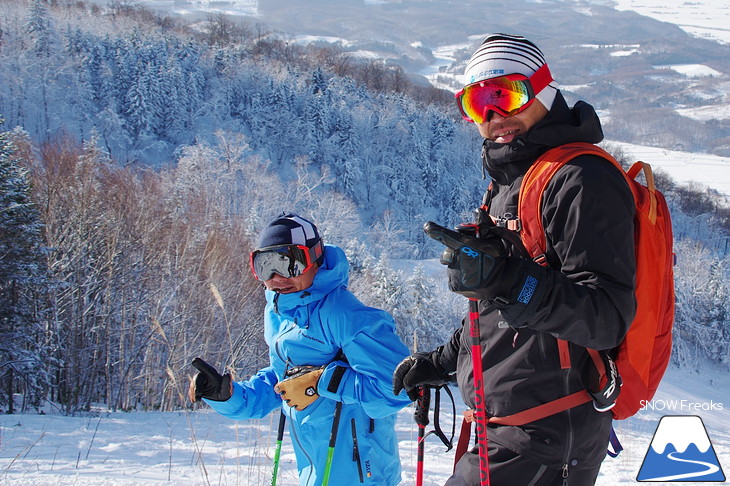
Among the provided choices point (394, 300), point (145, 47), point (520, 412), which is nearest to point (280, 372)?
point (520, 412)

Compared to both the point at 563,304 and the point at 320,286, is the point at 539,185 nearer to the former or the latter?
the point at 563,304

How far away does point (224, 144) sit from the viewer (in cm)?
4328

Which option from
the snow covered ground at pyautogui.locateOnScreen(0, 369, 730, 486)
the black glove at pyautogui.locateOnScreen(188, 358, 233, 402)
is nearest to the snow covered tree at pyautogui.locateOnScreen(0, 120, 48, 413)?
the snow covered ground at pyautogui.locateOnScreen(0, 369, 730, 486)

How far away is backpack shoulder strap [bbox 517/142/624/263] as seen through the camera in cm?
162

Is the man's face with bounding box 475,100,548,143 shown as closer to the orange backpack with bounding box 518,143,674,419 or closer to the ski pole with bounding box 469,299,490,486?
the orange backpack with bounding box 518,143,674,419

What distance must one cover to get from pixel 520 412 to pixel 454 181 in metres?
70.0

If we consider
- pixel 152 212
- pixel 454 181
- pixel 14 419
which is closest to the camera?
pixel 14 419

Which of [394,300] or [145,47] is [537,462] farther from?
[145,47]

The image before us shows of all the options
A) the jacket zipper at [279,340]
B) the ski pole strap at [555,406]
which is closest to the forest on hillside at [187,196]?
the jacket zipper at [279,340]

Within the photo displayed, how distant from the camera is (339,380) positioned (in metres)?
2.52

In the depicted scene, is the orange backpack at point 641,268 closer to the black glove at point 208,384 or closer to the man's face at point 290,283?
the man's face at point 290,283

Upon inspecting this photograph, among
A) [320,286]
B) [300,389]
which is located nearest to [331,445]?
[300,389]

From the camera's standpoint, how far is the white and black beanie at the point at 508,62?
1.91m

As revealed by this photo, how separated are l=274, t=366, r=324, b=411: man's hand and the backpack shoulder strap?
4.39 feet
